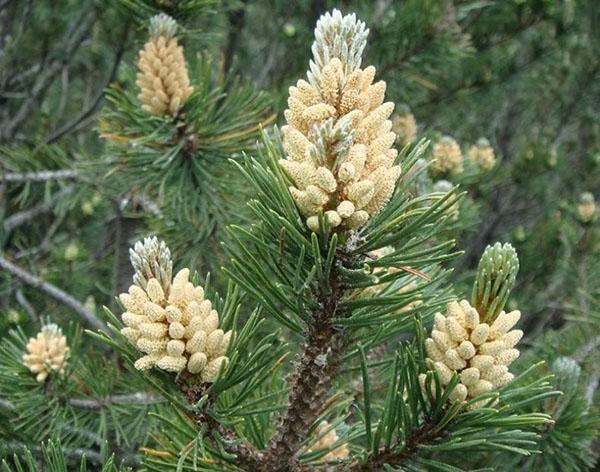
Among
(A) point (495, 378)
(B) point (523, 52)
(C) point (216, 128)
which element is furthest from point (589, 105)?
(A) point (495, 378)

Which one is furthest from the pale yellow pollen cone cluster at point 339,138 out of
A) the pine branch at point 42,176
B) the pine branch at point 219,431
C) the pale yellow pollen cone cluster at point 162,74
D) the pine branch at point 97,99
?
the pine branch at point 97,99

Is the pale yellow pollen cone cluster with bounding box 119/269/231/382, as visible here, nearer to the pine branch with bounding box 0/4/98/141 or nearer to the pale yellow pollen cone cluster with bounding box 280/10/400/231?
the pale yellow pollen cone cluster with bounding box 280/10/400/231

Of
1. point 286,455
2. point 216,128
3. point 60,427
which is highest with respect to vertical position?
point 216,128

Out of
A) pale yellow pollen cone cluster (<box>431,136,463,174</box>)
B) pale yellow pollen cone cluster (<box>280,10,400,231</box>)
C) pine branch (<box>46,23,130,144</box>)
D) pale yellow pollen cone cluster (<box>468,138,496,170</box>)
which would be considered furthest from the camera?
pine branch (<box>46,23,130,144</box>)

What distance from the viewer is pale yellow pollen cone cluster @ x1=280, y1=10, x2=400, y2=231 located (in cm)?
61

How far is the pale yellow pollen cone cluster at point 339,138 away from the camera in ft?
2.00

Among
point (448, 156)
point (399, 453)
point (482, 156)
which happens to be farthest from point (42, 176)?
point (399, 453)

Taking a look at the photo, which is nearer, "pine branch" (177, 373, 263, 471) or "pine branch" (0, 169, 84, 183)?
"pine branch" (177, 373, 263, 471)

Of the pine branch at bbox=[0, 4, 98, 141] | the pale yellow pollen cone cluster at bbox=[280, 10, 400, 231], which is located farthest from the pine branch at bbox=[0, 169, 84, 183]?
the pale yellow pollen cone cluster at bbox=[280, 10, 400, 231]

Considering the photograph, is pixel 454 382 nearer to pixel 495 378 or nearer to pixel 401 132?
pixel 495 378

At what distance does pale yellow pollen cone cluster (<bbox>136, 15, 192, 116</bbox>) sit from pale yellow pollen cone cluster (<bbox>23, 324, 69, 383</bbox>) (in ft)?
1.59

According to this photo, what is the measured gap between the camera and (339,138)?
1.97 ft

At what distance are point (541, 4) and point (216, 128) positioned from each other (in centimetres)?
139

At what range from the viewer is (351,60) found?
65 cm
